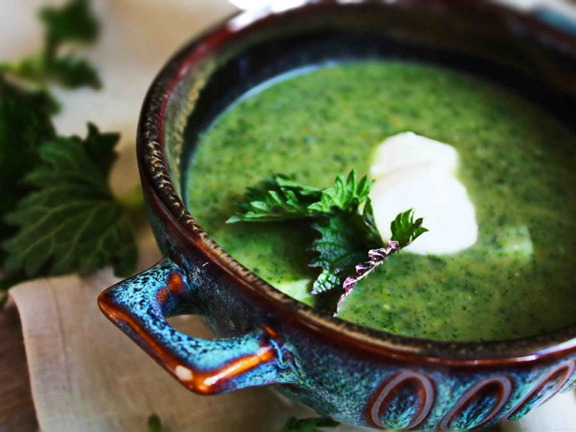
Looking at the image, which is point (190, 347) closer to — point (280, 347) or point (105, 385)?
point (280, 347)

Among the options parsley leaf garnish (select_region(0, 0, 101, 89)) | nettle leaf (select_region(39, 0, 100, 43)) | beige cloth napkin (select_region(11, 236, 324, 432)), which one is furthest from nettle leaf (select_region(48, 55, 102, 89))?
beige cloth napkin (select_region(11, 236, 324, 432))

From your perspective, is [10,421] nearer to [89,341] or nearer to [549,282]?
[89,341]

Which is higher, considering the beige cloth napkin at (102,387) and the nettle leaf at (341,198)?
the nettle leaf at (341,198)

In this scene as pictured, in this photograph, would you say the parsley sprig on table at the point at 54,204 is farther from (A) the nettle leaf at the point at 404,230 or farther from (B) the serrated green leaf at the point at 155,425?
(A) the nettle leaf at the point at 404,230

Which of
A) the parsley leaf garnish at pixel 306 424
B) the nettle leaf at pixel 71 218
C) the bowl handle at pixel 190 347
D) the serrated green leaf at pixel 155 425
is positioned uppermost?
the bowl handle at pixel 190 347

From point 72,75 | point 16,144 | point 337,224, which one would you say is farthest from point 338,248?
point 72,75

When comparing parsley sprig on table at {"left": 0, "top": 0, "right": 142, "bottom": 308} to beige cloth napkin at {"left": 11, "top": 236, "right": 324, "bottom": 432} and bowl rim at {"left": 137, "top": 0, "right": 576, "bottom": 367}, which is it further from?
bowl rim at {"left": 137, "top": 0, "right": 576, "bottom": 367}

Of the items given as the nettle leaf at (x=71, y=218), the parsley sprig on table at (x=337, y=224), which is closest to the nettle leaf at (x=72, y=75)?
the nettle leaf at (x=71, y=218)

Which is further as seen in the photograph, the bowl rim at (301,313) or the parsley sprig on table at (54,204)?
the parsley sprig on table at (54,204)
